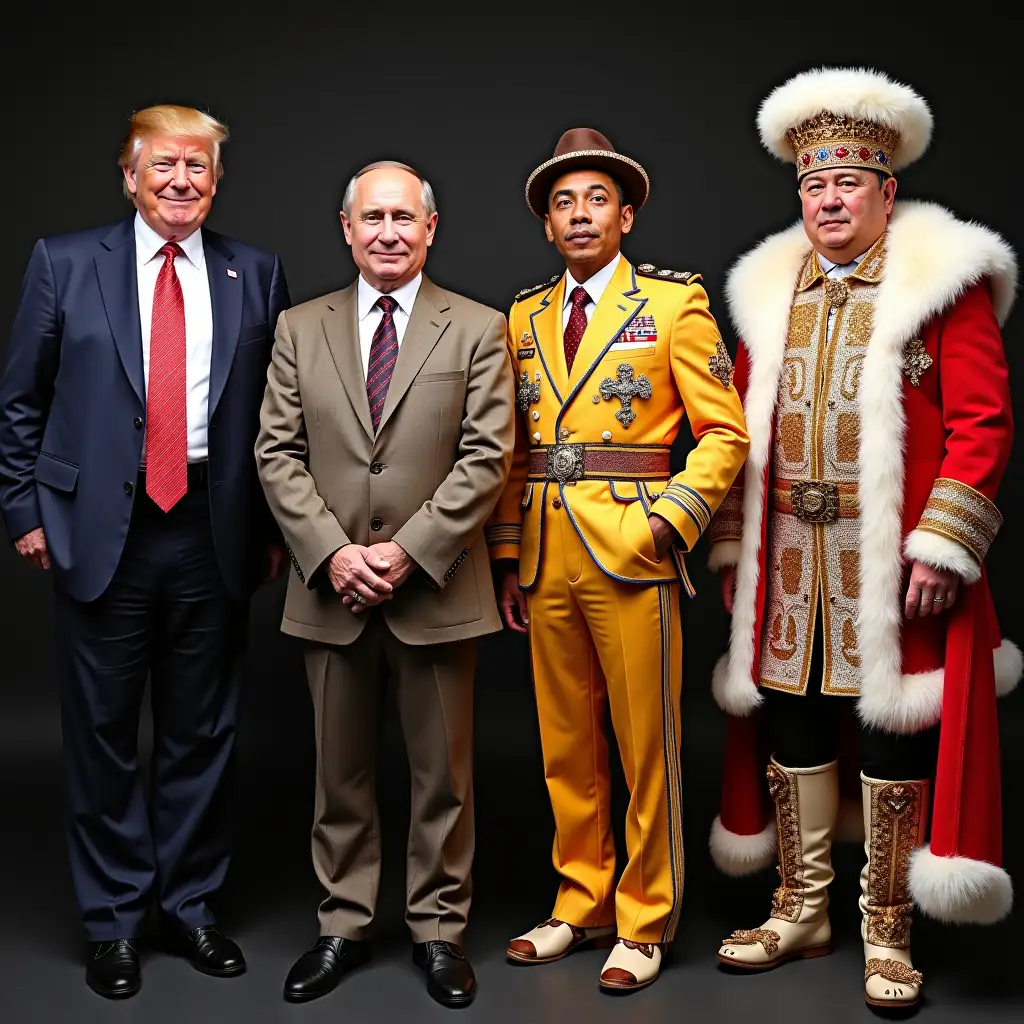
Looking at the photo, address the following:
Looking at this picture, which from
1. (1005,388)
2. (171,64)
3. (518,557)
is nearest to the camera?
(1005,388)

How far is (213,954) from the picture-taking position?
391 centimetres

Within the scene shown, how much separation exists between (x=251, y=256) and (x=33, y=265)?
1.82 feet

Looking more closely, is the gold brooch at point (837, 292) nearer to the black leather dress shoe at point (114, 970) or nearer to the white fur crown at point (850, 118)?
the white fur crown at point (850, 118)

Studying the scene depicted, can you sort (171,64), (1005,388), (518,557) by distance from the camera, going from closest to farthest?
(1005,388) → (518,557) → (171,64)

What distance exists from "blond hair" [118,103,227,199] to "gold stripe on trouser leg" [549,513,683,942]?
1.37 meters

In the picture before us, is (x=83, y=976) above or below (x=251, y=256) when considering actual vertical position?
below

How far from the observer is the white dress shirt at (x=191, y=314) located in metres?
3.91

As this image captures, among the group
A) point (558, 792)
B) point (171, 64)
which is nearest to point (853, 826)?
point (558, 792)

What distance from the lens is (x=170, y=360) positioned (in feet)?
12.7

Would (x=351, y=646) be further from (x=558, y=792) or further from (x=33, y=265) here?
(x=33, y=265)

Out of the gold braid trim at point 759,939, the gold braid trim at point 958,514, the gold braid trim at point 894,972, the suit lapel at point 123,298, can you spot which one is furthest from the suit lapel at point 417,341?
the gold braid trim at point 894,972

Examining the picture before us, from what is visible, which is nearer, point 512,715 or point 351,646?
point 351,646

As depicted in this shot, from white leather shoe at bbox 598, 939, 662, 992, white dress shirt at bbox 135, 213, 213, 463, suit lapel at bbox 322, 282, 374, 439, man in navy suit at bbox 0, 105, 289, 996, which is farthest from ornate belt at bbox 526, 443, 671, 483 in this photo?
white leather shoe at bbox 598, 939, 662, 992

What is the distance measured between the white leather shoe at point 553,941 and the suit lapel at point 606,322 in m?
1.40
